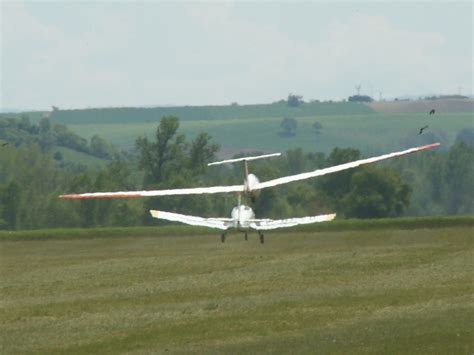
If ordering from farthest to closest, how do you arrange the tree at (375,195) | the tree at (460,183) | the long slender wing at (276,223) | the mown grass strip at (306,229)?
1. the tree at (460,183)
2. the tree at (375,195)
3. the mown grass strip at (306,229)
4. the long slender wing at (276,223)

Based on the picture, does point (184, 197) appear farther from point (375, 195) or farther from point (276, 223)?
point (276, 223)

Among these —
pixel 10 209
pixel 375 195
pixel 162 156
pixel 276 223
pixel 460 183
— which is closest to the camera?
pixel 276 223

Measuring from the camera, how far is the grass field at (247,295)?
4394 centimetres

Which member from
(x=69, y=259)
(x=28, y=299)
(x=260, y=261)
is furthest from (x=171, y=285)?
(x=69, y=259)

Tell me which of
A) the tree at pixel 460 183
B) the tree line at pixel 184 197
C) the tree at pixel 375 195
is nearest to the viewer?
the tree at pixel 375 195

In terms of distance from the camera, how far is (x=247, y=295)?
186 ft

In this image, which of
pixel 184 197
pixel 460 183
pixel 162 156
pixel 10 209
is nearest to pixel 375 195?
pixel 184 197

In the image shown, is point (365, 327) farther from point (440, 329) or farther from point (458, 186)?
point (458, 186)

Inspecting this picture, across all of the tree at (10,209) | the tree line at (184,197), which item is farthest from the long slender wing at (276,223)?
the tree at (10,209)

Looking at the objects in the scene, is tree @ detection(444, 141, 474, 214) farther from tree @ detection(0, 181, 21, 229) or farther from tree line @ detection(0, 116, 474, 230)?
tree @ detection(0, 181, 21, 229)

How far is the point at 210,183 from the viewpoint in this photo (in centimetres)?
18200

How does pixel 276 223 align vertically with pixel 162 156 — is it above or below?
below

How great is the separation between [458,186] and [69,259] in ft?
374

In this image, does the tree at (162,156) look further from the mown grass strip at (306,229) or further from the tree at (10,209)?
the mown grass strip at (306,229)
